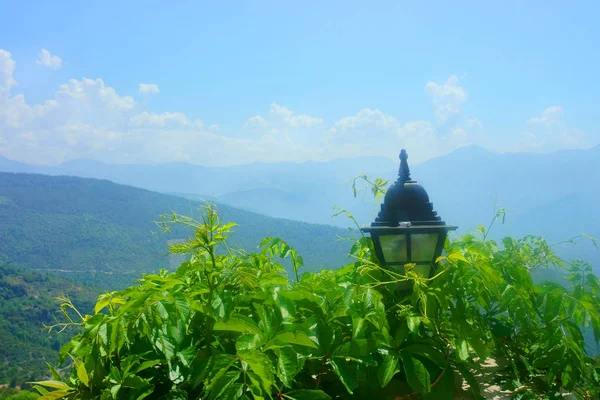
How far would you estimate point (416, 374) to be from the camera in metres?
1.23

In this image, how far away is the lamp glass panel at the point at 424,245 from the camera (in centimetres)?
168

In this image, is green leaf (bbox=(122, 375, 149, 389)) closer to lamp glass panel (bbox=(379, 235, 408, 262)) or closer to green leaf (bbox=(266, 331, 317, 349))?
green leaf (bbox=(266, 331, 317, 349))

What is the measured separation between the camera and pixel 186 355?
3.64 feet

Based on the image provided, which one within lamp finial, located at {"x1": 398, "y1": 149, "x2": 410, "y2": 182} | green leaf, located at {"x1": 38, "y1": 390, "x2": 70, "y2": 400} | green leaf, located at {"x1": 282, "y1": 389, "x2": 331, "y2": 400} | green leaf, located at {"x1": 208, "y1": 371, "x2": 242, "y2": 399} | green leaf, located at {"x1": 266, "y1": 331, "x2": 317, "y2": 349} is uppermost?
lamp finial, located at {"x1": 398, "y1": 149, "x2": 410, "y2": 182}

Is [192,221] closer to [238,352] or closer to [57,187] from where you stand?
[238,352]

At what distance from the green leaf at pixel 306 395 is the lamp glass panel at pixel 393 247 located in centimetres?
71

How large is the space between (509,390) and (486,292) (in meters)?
0.33

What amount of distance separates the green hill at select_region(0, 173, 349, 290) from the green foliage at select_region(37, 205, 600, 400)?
68.5 m

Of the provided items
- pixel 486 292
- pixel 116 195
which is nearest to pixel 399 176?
pixel 486 292

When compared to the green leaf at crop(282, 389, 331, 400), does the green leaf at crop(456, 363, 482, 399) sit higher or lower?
lower

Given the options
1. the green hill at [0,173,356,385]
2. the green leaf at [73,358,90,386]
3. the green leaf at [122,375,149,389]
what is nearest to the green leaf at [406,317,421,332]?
the green leaf at [122,375,149,389]

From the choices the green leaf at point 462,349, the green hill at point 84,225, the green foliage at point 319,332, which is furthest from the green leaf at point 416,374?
the green hill at point 84,225

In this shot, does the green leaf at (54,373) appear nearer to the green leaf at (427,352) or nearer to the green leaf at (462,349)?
the green leaf at (427,352)

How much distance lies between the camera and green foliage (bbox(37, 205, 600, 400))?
3.49 feet
